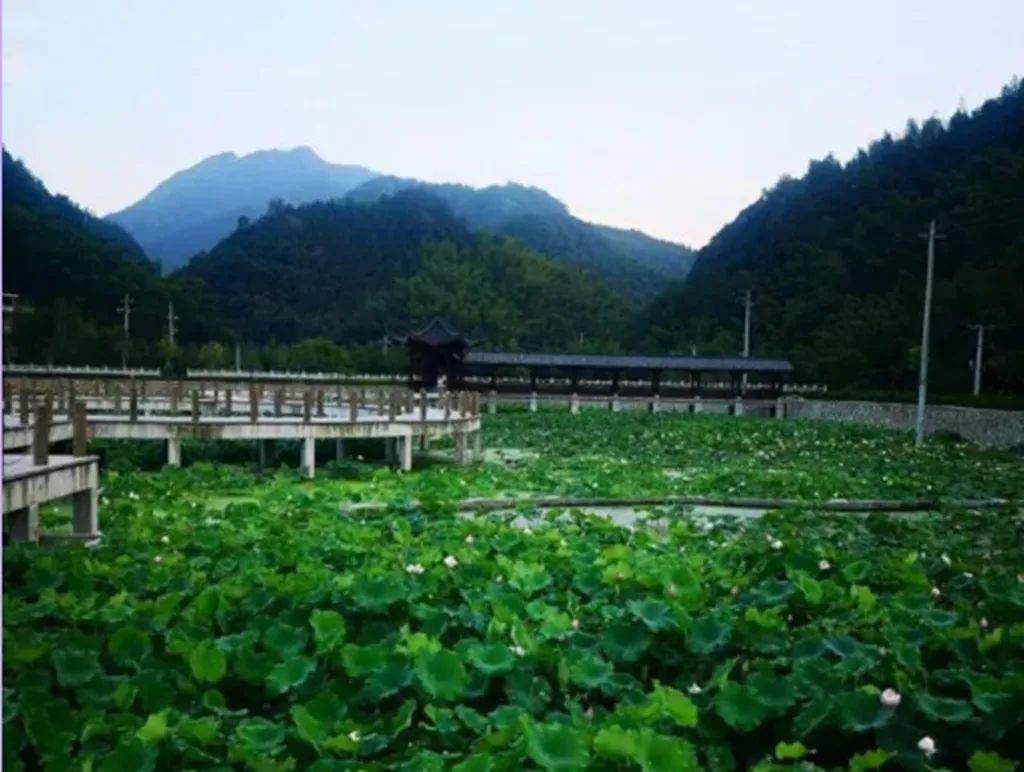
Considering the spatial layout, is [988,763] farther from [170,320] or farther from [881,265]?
[170,320]

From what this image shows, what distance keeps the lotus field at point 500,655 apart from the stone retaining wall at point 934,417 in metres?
15.2

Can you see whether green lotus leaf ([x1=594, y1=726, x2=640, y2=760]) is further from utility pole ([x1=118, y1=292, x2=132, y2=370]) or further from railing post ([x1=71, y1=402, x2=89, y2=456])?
utility pole ([x1=118, y1=292, x2=132, y2=370])

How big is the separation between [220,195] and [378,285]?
292 ft

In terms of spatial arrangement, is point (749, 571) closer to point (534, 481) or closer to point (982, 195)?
point (534, 481)

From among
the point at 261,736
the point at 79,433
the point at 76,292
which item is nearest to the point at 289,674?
the point at 261,736

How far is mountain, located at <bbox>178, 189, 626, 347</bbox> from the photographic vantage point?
5809 cm

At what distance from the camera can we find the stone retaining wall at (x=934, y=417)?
18.5m

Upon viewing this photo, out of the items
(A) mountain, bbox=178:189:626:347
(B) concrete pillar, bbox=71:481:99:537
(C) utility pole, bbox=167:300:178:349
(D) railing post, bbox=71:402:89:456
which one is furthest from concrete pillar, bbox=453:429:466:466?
(A) mountain, bbox=178:189:626:347

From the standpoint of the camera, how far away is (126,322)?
1608 inches

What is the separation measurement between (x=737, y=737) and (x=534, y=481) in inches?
335

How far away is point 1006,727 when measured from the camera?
2162 millimetres

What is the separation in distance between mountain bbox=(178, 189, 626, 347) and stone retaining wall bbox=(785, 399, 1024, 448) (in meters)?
27.9

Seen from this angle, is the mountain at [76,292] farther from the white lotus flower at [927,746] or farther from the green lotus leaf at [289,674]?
the white lotus flower at [927,746]

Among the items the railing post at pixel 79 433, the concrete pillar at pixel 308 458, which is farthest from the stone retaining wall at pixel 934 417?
the railing post at pixel 79 433
